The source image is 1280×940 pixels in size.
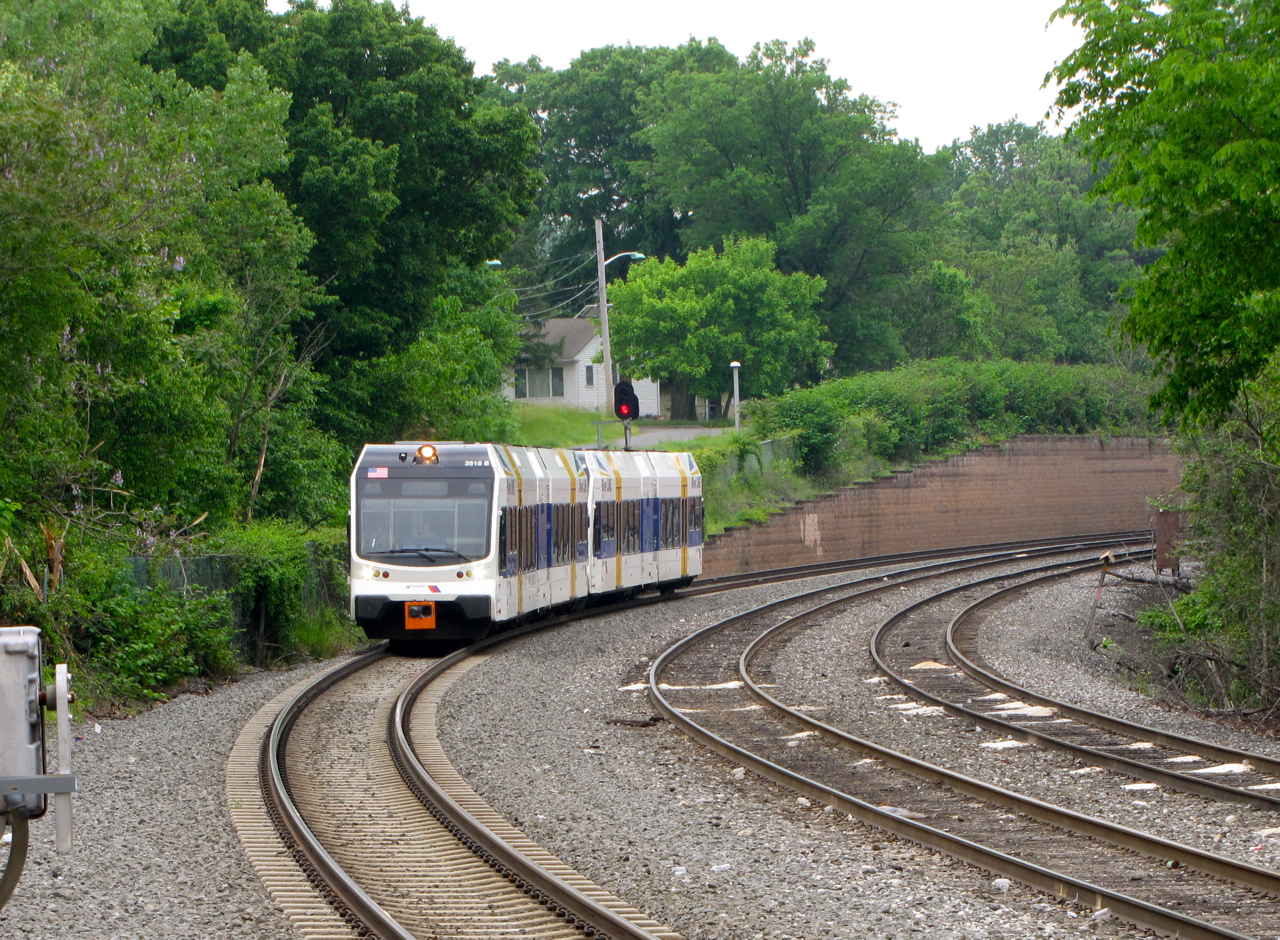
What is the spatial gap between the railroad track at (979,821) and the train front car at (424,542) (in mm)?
3464

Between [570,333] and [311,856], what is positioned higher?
[570,333]

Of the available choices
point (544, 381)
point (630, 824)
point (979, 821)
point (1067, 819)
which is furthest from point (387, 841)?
point (544, 381)

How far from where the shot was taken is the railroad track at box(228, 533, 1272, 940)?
7.69 metres

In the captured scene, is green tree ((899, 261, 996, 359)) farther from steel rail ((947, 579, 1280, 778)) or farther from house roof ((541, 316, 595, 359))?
steel rail ((947, 579, 1280, 778))

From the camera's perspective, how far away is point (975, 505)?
49.5 meters

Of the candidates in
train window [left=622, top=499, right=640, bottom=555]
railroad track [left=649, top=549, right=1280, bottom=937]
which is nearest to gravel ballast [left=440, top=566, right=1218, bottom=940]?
railroad track [left=649, top=549, right=1280, bottom=937]

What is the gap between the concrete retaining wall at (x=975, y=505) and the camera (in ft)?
139

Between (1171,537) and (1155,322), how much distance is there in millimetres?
12588

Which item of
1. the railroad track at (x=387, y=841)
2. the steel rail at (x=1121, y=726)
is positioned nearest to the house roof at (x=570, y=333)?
the steel rail at (x=1121, y=726)

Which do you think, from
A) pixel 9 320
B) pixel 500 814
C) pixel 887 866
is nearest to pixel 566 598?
pixel 9 320

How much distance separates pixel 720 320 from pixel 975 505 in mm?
14457

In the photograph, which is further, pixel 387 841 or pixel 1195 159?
pixel 1195 159

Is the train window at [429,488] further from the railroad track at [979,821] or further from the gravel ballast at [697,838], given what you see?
the gravel ballast at [697,838]

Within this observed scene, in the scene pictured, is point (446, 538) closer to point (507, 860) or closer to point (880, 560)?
point (507, 860)
